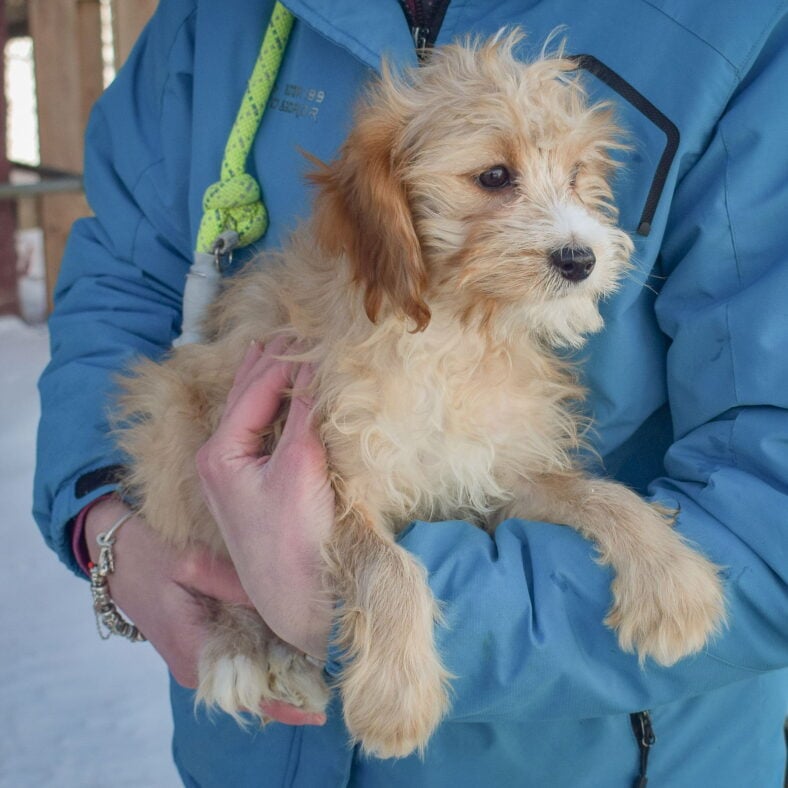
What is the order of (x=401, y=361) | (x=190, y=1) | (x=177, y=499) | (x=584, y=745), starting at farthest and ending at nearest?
1. (x=190, y=1)
2. (x=177, y=499)
3. (x=401, y=361)
4. (x=584, y=745)

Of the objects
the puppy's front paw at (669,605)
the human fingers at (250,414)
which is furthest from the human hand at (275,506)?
the puppy's front paw at (669,605)

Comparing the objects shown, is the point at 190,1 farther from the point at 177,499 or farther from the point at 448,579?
the point at 448,579

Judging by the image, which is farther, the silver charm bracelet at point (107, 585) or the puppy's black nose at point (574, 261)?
the silver charm bracelet at point (107, 585)

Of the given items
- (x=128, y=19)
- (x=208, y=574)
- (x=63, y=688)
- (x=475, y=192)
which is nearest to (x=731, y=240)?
(x=475, y=192)

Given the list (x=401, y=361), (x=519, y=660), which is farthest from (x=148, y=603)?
(x=519, y=660)

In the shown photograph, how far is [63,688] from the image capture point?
446cm

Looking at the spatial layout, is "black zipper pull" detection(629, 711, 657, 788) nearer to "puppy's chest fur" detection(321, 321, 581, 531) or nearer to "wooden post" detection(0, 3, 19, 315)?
"puppy's chest fur" detection(321, 321, 581, 531)

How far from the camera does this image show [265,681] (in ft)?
7.16

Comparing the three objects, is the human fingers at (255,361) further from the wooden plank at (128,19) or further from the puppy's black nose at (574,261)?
the wooden plank at (128,19)

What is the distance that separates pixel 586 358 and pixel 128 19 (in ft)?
18.1

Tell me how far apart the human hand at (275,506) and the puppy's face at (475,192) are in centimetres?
33

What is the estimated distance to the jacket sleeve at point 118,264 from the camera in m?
2.40

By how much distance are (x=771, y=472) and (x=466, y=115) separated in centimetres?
96

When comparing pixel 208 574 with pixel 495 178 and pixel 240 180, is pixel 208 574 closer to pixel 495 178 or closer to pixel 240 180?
pixel 240 180
